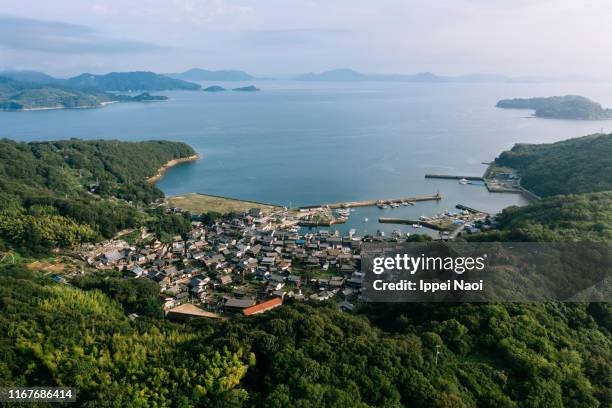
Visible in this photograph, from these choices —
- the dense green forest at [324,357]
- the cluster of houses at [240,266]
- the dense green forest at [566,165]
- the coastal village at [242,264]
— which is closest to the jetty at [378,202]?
the coastal village at [242,264]

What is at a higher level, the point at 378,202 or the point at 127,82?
the point at 127,82

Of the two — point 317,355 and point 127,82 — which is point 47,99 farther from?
point 317,355

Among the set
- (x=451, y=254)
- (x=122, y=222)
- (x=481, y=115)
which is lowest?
(x=122, y=222)

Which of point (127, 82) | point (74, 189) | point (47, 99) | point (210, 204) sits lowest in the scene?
point (210, 204)

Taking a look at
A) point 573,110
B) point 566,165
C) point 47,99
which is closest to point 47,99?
point 47,99

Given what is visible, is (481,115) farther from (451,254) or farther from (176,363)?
(176,363)

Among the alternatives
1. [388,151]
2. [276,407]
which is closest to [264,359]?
[276,407]

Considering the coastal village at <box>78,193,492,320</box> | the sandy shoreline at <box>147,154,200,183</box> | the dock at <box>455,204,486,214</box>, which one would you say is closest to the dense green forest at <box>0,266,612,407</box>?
the coastal village at <box>78,193,492,320</box>
